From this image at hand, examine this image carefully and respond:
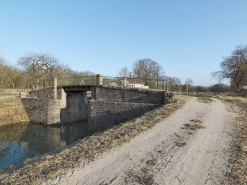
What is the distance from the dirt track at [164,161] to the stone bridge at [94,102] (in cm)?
614

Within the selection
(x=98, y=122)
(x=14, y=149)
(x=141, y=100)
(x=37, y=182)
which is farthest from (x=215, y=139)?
(x=14, y=149)

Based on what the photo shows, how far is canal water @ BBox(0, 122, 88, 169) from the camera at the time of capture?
9.08 m

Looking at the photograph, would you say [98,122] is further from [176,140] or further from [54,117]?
[176,140]

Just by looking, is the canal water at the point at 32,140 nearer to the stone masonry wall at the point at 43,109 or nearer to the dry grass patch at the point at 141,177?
the stone masonry wall at the point at 43,109

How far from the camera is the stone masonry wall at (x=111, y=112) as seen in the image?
11.6m

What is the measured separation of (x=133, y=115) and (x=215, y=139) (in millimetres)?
7387

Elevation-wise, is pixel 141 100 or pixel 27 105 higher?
pixel 141 100

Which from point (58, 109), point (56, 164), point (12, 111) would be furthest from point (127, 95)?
point (12, 111)

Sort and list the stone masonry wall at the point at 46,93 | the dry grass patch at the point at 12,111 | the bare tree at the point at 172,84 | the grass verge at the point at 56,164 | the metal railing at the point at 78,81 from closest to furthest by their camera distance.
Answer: the grass verge at the point at 56,164, the metal railing at the point at 78,81, the dry grass patch at the point at 12,111, the stone masonry wall at the point at 46,93, the bare tree at the point at 172,84

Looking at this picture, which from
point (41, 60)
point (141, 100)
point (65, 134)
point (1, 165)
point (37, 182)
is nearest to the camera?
point (37, 182)

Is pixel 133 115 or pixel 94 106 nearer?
pixel 133 115

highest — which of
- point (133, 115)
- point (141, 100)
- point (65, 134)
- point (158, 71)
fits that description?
point (158, 71)

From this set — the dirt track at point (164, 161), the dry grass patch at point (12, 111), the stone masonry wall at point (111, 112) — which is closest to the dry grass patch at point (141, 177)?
the dirt track at point (164, 161)

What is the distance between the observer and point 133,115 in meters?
11.9
